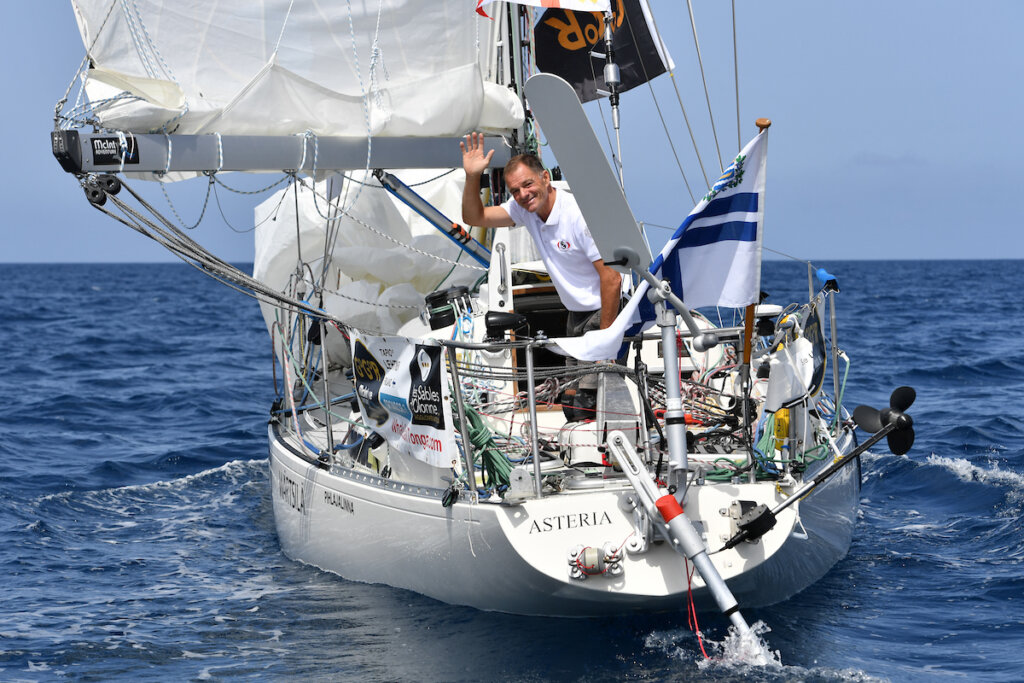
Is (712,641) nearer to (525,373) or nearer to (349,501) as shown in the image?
(525,373)

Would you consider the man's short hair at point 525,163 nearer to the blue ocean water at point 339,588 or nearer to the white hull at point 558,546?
the white hull at point 558,546

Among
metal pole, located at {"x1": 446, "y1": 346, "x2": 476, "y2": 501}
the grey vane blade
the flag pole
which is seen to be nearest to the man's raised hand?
the grey vane blade

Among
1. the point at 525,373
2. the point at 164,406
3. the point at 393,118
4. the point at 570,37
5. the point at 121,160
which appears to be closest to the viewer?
the point at 525,373

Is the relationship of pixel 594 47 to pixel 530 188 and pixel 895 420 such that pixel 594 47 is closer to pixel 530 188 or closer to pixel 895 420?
pixel 530 188

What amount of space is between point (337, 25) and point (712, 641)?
4725 millimetres

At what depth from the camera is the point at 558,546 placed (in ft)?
17.5

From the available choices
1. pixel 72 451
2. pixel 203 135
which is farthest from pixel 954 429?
pixel 72 451

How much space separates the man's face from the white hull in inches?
61.7

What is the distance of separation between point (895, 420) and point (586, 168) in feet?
6.23

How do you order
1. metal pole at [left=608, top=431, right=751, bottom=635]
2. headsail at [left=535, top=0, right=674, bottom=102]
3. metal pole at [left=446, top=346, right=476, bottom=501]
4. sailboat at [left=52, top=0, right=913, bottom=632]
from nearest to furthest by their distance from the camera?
metal pole at [left=608, top=431, right=751, bottom=635] < sailboat at [left=52, top=0, right=913, bottom=632] < metal pole at [left=446, top=346, right=476, bottom=501] < headsail at [left=535, top=0, right=674, bottom=102]

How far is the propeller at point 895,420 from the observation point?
5.09 m

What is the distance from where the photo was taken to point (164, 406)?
15867 millimetres

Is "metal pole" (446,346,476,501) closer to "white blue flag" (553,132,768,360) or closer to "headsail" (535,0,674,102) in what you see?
"white blue flag" (553,132,768,360)

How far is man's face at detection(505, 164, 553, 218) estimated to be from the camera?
5773 millimetres
